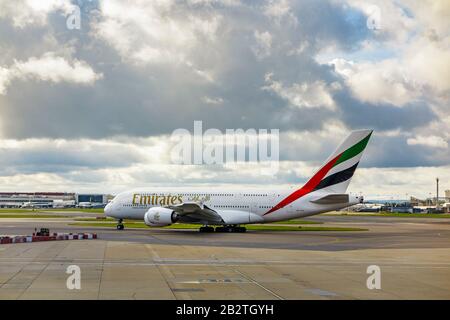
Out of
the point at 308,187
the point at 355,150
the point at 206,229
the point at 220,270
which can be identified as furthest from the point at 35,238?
the point at 355,150

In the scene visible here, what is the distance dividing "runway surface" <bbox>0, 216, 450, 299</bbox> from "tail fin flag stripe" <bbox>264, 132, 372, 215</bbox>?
43.3 ft

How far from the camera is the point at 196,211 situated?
57.5 meters

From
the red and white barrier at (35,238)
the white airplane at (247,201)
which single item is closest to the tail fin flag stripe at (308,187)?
the white airplane at (247,201)

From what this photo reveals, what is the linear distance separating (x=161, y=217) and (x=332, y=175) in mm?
16652

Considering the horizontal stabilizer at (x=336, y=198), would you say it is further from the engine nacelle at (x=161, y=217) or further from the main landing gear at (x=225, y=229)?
the engine nacelle at (x=161, y=217)

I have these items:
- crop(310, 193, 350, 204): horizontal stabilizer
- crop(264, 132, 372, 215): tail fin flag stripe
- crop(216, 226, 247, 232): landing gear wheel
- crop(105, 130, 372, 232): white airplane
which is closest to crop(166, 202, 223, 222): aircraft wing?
crop(105, 130, 372, 232): white airplane

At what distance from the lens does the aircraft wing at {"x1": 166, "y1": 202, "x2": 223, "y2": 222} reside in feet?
184

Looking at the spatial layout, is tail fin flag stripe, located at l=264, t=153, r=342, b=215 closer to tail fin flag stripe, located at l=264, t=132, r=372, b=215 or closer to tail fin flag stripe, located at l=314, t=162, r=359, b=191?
tail fin flag stripe, located at l=264, t=132, r=372, b=215

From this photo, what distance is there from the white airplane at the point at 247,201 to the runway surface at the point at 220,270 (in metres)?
13.2

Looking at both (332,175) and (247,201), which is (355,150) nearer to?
(332,175)
